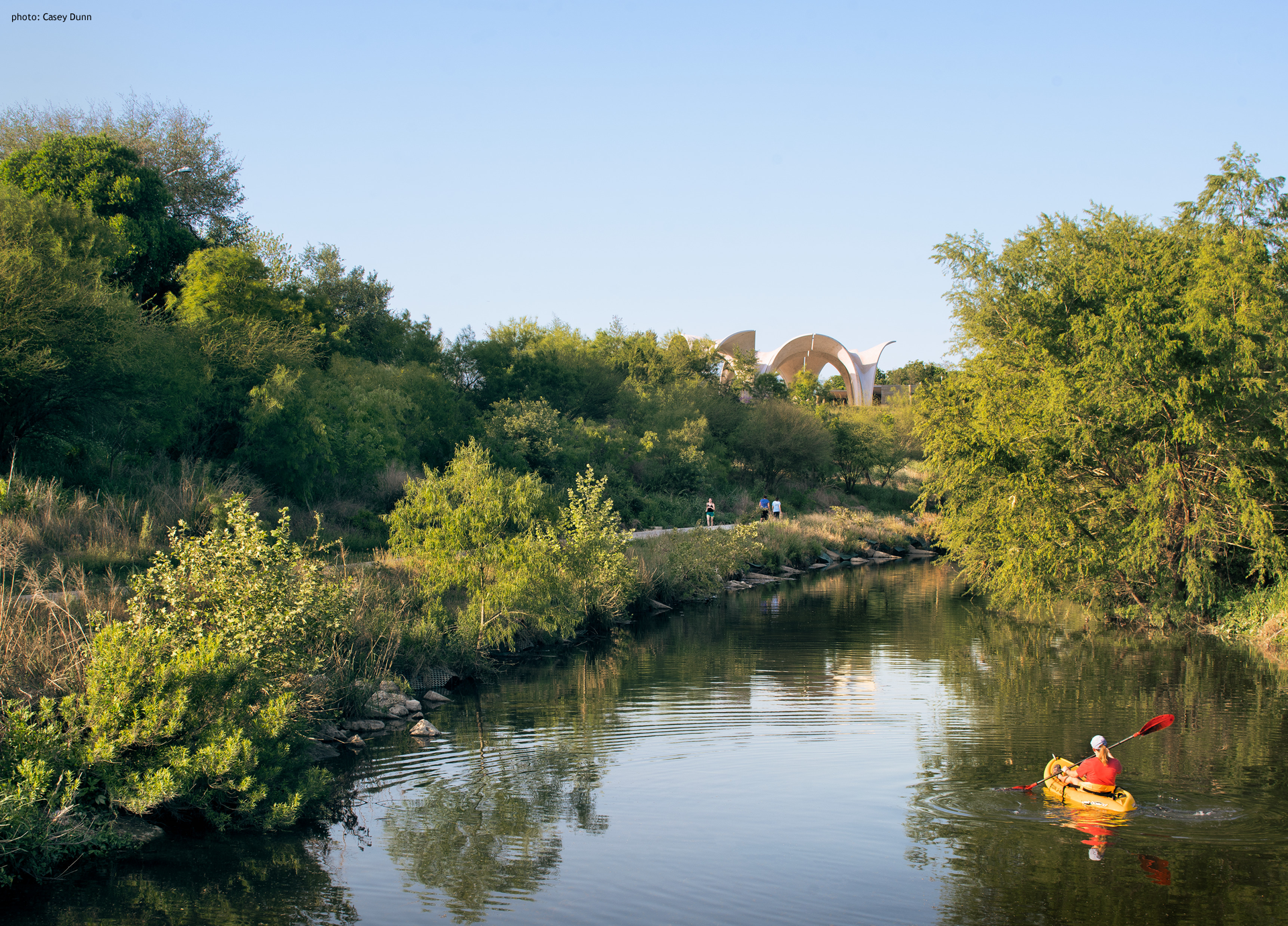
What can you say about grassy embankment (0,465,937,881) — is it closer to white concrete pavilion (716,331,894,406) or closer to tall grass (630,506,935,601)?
tall grass (630,506,935,601)

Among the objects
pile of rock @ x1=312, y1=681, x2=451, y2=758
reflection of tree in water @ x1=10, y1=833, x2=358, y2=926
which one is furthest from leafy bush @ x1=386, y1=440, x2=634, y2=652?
reflection of tree in water @ x1=10, y1=833, x2=358, y2=926

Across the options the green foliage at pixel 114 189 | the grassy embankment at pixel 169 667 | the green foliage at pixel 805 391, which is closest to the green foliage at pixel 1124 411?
the grassy embankment at pixel 169 667

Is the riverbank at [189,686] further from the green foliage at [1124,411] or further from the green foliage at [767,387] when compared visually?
the green foliage at [767,387]

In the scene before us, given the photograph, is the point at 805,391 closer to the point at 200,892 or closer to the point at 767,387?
the point at 767,387

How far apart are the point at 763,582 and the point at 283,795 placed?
26.9 metres

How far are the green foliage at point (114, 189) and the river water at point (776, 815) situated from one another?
2163cm

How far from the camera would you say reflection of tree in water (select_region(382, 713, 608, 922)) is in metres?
10.2

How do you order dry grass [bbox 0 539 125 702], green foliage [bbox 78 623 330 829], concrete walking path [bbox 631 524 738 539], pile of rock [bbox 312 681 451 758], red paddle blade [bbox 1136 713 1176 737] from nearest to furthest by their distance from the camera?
green foliage [bbox 78 623 330 829]
dry grass [bbox 0 539 125 702]
red paddle blade [bbox 1136 713 1176 737]
pile of rock [bbox 312 681 451 758]
concrete walking path [bbox 631 524 738 539]

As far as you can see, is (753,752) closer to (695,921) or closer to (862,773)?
(862,773)

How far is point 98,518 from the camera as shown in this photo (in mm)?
20141

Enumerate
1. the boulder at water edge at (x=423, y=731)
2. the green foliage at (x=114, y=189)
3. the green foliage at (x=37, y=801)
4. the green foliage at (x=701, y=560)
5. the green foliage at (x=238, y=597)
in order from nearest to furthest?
the green foliage at (x=37, y=801), the green foliage at (x=238, y=597), the boulder at water edge at (x=423, y=731), the green foliage at (x=114, y=189), the green foliage at (x=701, y=560)

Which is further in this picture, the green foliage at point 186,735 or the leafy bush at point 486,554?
the leafy bush at point 486,554

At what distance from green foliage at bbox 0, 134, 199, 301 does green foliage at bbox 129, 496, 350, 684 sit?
64.3 feet

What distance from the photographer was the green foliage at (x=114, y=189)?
98.5 feet
